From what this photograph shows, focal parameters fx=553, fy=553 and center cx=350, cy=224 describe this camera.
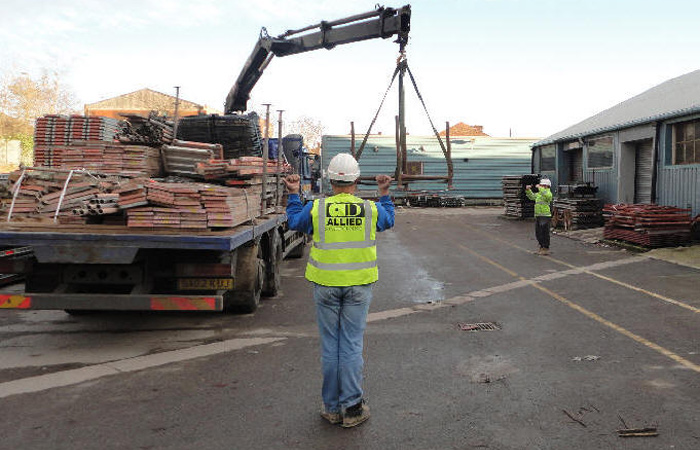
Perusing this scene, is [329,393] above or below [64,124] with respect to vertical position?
below

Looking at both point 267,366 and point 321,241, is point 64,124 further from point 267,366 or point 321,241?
point 321,241

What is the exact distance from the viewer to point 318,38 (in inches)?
544

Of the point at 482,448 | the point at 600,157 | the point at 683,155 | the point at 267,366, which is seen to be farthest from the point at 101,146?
the point at 600,157

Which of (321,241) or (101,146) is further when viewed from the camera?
(101,146)

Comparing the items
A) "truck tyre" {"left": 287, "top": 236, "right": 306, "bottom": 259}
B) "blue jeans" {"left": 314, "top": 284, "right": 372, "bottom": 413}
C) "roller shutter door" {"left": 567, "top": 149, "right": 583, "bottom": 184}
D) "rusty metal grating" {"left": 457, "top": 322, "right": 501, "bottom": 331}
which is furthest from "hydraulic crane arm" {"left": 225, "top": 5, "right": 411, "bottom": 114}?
"roller shutter door" {"left": 567, "top": 149, "right": 583, "bottom": 184}

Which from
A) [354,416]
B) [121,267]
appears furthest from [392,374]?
[121,267]

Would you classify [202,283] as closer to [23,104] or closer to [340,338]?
[340,338]

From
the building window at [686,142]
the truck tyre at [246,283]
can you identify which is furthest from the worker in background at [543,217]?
the truck tyre at [246,283]

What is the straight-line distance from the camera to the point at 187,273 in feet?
19.3

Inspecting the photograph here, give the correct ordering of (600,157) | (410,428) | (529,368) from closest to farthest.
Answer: (410,428)
(529,368)
(600,157)

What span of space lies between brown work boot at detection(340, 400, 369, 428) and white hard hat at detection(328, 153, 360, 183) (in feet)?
5.51

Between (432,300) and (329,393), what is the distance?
4650 mm

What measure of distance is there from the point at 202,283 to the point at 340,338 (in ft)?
7.50

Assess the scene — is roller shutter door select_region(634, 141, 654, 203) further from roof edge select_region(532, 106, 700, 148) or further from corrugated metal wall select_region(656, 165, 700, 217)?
corrugated metal wall select_region(656, 165, 700, 217)
